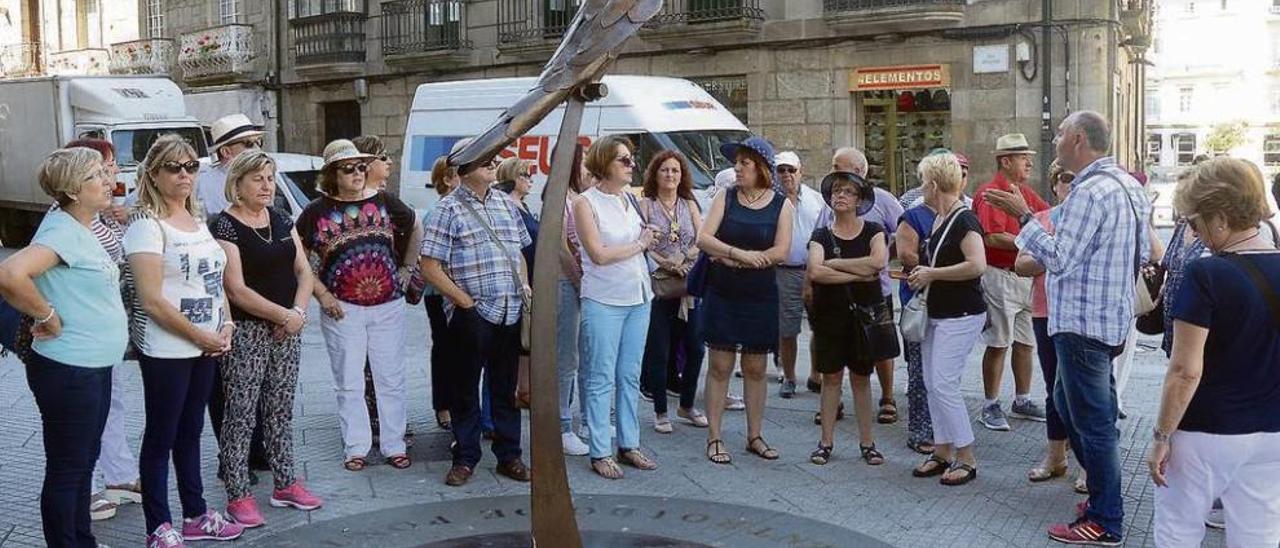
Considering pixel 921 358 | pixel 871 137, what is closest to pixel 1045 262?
pixel 921 358

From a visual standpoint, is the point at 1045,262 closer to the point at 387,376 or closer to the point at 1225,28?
the point at 387,376

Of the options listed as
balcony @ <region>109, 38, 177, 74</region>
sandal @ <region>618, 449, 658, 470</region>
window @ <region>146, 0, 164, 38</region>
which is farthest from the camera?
window @ <region>146, 0, 164, 38</region>

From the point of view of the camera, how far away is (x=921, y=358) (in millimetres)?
6680

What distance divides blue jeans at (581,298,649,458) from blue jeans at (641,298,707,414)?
0.87 m

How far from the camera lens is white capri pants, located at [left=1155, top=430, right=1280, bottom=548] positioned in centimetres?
388

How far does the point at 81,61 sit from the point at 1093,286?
34.3 m

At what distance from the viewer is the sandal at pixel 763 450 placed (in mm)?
6613

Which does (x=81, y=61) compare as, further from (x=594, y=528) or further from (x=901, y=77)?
(x=594, y=528)

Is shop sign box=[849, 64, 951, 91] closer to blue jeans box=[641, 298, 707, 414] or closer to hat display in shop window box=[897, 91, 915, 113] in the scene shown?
hat display in shop window box=[897, 91, 915, 113]

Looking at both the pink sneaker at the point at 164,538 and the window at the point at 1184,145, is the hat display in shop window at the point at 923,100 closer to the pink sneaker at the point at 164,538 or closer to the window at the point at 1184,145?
the pink sneaker at the point at 164,538

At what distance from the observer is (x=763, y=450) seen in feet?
21.8

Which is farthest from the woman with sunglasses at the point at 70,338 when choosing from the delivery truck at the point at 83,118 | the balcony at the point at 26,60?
the balcony at the point at 26,60

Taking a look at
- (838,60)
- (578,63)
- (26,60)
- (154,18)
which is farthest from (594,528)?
(26,60)

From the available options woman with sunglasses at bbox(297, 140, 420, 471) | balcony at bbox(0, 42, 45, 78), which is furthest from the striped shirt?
balcony at bbox(0, 42, 45, 78)
